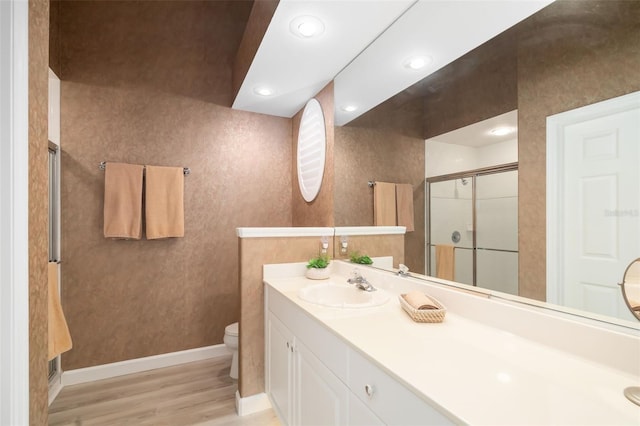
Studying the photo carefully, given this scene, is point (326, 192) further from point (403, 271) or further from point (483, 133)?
point (483, 133)

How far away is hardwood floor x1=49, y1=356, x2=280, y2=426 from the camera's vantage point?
183 cm

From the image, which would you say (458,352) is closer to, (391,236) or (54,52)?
(391,236)

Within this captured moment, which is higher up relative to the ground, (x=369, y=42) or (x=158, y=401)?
(x=369, y=42)

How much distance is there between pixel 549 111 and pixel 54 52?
307 centimetres

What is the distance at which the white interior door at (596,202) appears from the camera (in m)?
0.72

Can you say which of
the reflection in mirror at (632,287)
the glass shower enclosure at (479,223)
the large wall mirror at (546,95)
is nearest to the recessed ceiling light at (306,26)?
the large wall mirror at (546,95)

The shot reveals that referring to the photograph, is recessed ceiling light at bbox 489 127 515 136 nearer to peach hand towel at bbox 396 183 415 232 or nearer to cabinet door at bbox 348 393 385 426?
peach hand towel at bbox 396 183 415 232

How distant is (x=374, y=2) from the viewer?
138 cm

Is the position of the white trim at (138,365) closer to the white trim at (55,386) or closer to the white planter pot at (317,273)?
the white trim at (55,386)

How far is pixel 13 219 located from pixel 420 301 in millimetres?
1288

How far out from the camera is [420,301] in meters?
1.17

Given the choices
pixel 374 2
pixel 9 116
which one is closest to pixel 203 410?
pixel 9 116

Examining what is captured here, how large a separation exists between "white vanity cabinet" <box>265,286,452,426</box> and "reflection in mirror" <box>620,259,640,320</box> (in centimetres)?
54

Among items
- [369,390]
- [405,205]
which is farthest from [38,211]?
[405,205]
